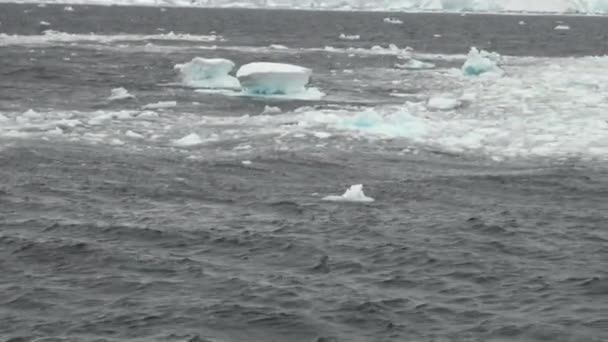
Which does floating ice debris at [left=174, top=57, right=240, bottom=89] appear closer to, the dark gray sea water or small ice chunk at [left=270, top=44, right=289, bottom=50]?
the dark gray sea water

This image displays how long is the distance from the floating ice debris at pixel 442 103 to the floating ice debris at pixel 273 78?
12.8 feet

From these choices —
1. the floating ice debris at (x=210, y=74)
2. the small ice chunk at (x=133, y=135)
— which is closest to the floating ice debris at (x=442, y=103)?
the floating ice debris at (x=210, y=74)

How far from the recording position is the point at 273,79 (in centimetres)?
2708

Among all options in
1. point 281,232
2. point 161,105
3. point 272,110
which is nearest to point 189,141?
point 272,110

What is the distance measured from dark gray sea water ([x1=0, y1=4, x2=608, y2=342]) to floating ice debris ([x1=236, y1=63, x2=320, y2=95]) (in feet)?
7.88

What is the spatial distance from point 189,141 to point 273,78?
8544 millimetres

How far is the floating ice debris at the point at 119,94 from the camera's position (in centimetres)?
2609

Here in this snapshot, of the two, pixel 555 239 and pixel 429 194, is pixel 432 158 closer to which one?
pixel 429 194

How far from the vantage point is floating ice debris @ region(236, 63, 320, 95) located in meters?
26.9

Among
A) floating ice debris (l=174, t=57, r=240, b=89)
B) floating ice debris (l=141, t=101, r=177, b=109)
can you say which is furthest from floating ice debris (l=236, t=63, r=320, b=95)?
floating ice debris (l=141, t=101, r=177, b=109)

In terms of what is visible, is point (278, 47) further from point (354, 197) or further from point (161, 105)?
point (354, 197)

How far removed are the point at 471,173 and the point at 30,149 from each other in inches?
316

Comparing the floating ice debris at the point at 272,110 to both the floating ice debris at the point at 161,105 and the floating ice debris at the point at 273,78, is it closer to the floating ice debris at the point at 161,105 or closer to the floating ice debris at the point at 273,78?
the floating ice debris at the point at 161,105

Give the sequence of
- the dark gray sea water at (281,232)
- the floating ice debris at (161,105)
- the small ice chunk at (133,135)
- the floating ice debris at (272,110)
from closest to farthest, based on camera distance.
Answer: the dark gray sea water at (281,232)
the small ice chunk at (133,135)
the floating ice debris at (272,110)
the floating ice debris at (161,105)
